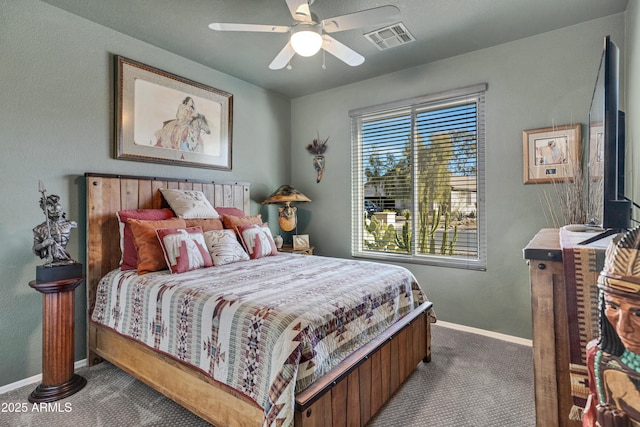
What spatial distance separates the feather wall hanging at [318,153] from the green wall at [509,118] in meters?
0.92

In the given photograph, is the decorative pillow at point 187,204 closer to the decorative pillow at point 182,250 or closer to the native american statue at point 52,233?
the decorative pillow at point 182,250

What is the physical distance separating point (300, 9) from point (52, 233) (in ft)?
7.09

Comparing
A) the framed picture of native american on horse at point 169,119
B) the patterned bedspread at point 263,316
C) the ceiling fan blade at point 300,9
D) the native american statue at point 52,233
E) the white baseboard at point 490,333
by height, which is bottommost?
the white baseboard at point 490,333

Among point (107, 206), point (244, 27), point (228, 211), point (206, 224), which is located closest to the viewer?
point (244, 27)

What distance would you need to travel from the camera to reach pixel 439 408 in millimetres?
1938

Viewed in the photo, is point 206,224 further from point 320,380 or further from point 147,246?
point 320,380

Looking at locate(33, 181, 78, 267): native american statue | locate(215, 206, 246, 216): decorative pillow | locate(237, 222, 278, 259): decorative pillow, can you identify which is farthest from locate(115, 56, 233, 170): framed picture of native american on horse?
locate(237, 222, 278, 259): decorative pillow

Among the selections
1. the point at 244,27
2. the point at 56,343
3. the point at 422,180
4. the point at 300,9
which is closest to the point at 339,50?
the point at 300,9

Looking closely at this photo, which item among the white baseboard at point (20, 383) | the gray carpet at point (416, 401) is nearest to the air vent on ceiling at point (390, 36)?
the gray carpet at point (416, 401)

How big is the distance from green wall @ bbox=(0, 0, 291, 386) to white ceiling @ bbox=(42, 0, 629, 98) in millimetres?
206

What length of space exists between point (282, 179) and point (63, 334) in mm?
2830

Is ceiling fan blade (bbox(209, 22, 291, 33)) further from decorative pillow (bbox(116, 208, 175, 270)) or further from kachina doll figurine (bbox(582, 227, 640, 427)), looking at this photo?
kachina doll figurine (bbox(582, 227, 640, 427))

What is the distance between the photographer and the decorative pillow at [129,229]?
2457 millimetres

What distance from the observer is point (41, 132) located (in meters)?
2.35
